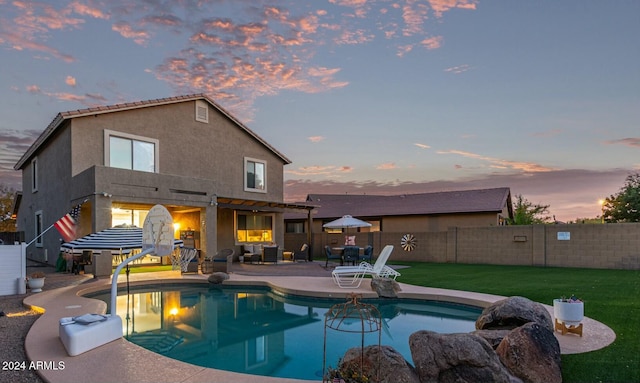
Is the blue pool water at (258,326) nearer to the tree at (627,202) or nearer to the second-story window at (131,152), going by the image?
the second-story window at (131,152)

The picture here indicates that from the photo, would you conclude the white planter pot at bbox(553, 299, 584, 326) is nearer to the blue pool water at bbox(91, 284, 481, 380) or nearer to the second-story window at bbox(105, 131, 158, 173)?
the blue pool water at bbox(91, 284, 481, 380)

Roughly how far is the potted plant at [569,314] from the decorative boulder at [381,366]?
307 cm

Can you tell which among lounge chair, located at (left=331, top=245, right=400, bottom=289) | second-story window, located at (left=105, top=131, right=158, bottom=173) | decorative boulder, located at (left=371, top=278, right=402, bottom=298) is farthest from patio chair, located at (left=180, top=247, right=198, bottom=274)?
decorative boulder, located at (left=371, top=278, right=402, bottom=298)

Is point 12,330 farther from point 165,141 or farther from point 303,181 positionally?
point 303,181

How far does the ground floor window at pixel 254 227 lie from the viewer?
71.2 feet

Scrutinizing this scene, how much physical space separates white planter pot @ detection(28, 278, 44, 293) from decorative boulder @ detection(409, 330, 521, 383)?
10.8 meters

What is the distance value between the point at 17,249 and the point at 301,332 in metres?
8.23

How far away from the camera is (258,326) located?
8.81 metres

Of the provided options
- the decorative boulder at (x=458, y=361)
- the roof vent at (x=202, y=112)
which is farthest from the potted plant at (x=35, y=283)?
the decorative boulder at (x=458, y=361)

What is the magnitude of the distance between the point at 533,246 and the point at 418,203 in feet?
34.0

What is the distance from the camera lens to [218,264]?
49.6ft

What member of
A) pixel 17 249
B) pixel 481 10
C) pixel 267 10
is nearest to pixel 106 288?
pixel 17 249

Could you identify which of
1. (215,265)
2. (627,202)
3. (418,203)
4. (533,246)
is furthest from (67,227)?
(627,202)

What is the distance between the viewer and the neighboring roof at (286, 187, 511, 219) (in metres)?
25.3
